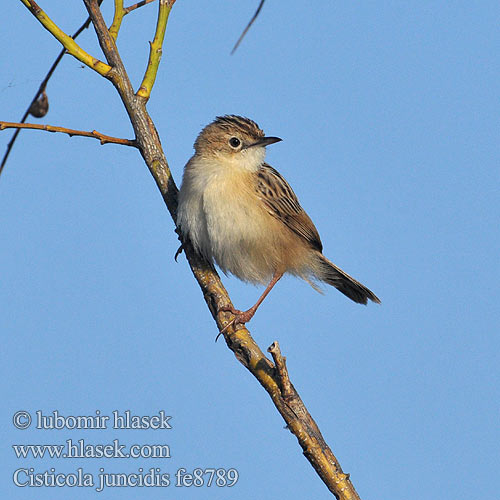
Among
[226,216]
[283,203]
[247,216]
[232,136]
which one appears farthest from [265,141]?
[226,216]

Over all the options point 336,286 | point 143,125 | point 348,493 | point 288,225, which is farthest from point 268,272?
point 348,493

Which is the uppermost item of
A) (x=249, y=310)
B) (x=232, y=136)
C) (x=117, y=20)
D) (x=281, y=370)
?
(x=232, y=136)

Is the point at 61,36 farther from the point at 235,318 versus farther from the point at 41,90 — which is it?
the point at 235,318

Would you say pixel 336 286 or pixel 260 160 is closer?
pixel 260 160

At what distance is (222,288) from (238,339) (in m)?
0.65

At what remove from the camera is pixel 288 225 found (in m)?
6.27

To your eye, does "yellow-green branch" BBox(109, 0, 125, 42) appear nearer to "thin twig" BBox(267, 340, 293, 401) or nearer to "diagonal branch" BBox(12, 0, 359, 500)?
"diagonal branch" BBox(12, 0, 359, 500)

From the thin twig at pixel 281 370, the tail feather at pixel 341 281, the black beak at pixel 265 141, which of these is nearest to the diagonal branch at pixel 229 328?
the thin twig at pixel 281 370

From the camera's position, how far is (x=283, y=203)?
243 inches

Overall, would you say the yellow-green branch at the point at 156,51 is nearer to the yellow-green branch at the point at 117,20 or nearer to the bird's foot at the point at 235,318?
the yellow-green branch at the point at 117,20

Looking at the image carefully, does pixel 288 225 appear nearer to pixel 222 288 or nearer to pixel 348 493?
pixel 222 288

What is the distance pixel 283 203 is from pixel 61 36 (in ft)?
8.52

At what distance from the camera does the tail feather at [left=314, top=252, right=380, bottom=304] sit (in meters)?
6.52

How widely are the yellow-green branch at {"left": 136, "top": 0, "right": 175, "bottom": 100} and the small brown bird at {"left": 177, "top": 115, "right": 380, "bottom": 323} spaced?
958mm
